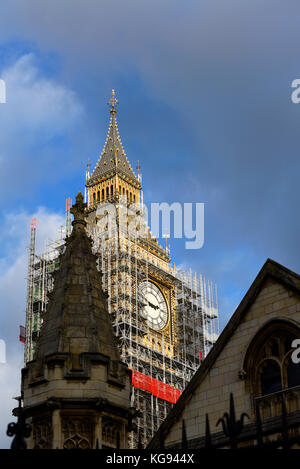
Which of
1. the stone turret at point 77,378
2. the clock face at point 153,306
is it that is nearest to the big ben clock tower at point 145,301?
the clock face at point 153,306

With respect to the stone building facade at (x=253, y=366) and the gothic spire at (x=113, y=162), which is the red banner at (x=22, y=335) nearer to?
the gothic spire at (x=113, y=162)

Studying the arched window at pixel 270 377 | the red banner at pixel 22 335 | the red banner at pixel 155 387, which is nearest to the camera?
the arched window at pixel 270 377

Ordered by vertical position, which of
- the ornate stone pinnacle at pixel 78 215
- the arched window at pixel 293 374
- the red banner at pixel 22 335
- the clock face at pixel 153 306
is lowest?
the arched window at pixel 293 374

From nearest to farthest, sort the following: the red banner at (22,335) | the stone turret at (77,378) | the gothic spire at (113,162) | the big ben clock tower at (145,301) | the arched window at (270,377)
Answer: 1. the stone turret at (77,378)
2. the arched window at (270,377)
3. the big ben clock tower at (145,301)
4. the red banner at (22,335)
5. the gothic spire at (113,162)

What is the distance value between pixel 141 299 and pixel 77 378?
191 ft

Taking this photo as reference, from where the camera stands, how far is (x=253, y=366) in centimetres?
1656

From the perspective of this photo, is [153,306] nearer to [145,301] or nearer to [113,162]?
[145,301]

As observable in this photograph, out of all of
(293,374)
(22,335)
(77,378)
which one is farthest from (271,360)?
(22,335)

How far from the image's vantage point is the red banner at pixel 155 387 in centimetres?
6762

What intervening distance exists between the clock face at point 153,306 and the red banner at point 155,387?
20.4ft

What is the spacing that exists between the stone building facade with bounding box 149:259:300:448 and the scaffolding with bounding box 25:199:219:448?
158ft
